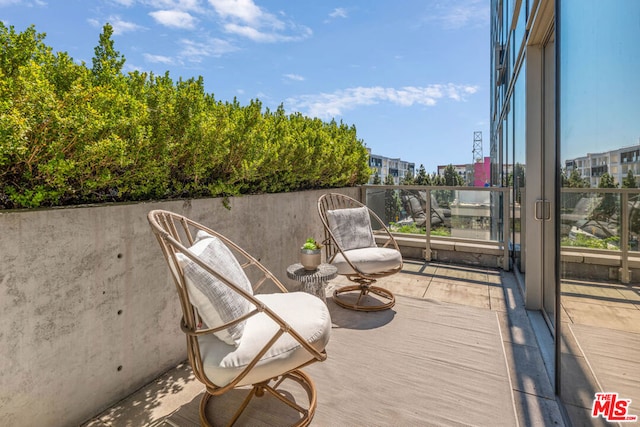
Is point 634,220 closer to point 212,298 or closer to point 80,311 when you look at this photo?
point 212,298

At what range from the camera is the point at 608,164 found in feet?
4.06

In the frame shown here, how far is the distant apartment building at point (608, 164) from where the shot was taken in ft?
3.27

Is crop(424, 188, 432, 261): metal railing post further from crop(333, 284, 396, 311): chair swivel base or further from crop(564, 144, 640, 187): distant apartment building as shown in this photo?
crop(564, 144, 640, 187): distant apartment building

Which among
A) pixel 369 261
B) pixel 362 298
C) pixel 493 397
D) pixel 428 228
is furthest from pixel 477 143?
pixel 493 397

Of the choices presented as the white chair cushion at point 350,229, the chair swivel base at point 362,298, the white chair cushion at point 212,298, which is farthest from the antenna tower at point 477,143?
the white chair cushion at point 212,298

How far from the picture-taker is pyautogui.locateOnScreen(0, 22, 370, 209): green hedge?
4.39ft

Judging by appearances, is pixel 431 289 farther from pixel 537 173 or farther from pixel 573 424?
pixel 573 424

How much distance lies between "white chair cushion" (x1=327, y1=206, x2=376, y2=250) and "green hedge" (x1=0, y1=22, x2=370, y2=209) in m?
0.90

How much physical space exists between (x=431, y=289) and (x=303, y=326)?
250 centimetres

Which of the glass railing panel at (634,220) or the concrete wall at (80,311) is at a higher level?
the glass railing panel at (634,220)

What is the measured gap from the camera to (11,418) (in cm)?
132

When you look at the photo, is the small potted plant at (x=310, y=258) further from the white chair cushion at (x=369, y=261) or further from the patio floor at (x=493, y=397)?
the patio floor at (x=493, y=397)

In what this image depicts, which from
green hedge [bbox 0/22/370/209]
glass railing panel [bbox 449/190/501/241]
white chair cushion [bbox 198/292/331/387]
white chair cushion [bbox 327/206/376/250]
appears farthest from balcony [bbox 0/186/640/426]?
glass railing panel [bbox 449/190/501/241]

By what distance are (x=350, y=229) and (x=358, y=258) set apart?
0.48 m
